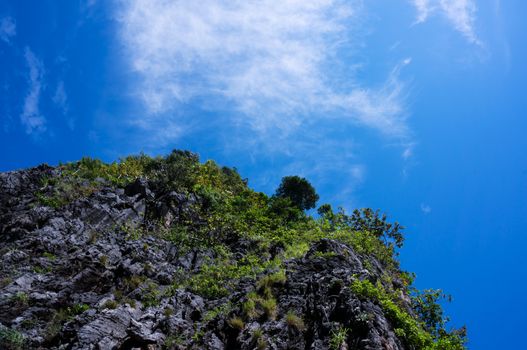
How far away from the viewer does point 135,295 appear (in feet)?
54.6

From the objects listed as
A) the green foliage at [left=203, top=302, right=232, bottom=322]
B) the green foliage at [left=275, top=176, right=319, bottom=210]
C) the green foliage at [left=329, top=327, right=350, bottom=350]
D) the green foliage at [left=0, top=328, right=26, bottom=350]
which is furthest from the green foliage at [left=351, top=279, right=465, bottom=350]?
the green foliage at [left=275, top=176, right=319, bottom=210]

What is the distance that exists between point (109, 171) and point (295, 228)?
1641 cm

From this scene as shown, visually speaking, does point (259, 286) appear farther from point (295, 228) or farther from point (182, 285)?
point (295, 228)

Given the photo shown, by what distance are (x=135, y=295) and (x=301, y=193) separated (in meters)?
27.8

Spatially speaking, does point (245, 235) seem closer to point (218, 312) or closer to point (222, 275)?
point (222, 275)

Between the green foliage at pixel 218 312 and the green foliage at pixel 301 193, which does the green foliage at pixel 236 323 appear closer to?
the green foliage at pixel 218 312

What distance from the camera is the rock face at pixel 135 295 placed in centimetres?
1306

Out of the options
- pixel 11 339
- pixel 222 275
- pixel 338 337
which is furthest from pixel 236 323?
pixel 11 339

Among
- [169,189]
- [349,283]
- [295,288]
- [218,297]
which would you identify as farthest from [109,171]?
[349,283]

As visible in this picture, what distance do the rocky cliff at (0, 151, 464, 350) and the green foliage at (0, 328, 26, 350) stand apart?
50mm

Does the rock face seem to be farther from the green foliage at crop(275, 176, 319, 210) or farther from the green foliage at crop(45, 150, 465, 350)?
the green foliage at crop(275, 176, 319, 210)

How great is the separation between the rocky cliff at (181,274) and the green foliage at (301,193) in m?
10.8

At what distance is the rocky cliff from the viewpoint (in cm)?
1330

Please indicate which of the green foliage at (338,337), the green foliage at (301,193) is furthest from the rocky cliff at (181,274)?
the green foliage at (301,193)
